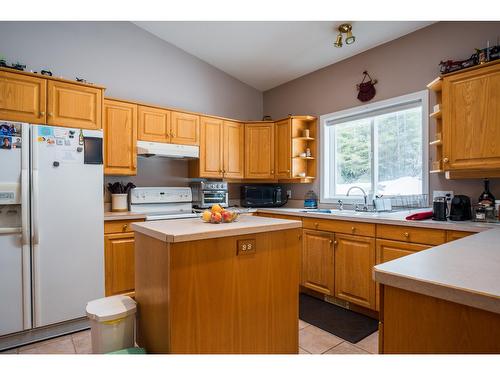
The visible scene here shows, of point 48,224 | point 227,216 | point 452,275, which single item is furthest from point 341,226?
point 48,224

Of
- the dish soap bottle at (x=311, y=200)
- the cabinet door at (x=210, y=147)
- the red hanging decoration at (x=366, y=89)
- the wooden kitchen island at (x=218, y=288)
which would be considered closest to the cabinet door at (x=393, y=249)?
the wooden kitchen island at (x=218, y=288)

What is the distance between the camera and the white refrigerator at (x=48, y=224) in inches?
87.4

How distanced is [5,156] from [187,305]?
1935 mm

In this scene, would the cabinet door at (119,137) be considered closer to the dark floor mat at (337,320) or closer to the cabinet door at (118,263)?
the cabinet door at (118,263)

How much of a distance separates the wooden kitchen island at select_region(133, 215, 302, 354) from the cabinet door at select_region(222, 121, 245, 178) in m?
2.34

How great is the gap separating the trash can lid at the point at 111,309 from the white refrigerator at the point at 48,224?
99cm

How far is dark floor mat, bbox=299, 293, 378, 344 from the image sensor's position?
2.34m

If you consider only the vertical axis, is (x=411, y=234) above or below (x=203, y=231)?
below

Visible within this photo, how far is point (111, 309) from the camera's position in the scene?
161cm

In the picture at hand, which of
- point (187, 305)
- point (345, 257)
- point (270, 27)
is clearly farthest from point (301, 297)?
point (270, 27)

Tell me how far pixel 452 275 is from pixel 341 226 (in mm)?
1929

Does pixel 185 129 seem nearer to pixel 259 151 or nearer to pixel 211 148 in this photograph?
pixel 211 148

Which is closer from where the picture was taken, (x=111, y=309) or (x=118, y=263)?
(x=111, y=309)
